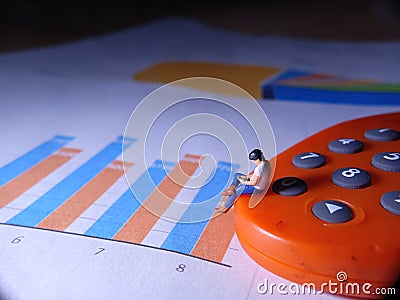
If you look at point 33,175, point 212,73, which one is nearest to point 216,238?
point 33,175

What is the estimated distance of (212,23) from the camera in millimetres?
930

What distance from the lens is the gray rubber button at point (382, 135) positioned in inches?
12.4

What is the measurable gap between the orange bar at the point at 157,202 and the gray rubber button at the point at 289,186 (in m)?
0.07

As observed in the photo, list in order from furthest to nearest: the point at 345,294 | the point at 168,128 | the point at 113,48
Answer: the point at 113,48 → the point at 168,128 → the point at 345,294

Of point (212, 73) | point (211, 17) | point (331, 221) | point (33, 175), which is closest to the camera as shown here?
point (331, 221)

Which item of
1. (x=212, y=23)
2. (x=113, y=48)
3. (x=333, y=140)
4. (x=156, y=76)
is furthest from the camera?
(x=212, y=23)

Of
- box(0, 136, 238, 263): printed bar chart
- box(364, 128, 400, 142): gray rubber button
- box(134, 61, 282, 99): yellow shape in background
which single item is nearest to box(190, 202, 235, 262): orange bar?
box(0, 136, 238, 263): printed bar chart

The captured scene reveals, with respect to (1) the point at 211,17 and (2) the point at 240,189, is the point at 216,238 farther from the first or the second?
(1) the point at 211,17

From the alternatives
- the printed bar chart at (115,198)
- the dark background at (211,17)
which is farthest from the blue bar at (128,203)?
the dark background at (211,17)

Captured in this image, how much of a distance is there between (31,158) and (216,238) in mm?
169

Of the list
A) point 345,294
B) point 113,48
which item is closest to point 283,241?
point 345,294

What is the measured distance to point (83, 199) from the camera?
31 cm

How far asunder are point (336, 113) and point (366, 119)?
0.33ft

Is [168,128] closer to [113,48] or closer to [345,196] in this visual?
[345,196]
